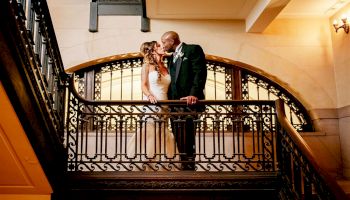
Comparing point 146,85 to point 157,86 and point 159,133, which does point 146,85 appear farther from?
point 159,133

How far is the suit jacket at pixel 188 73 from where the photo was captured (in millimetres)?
4621

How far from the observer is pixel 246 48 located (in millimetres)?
6793

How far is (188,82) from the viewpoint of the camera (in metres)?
4.65

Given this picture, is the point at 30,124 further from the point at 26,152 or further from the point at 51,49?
the point at 51,49

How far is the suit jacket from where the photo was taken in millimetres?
4621

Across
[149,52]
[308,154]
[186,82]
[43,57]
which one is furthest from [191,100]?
[43,57]

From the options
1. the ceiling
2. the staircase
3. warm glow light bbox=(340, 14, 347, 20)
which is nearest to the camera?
the staircase

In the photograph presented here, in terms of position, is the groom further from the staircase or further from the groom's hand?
the staircase

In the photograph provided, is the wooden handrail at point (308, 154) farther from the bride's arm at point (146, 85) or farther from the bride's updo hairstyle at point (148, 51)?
the bride's updo hairstyle at point (148, 51)

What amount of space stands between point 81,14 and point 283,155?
14.2 ft

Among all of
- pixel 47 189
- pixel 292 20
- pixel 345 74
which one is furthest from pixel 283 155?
pixel 292 20

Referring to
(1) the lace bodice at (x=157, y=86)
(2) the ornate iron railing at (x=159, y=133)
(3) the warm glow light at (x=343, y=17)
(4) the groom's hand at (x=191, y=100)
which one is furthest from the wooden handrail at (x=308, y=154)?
(3) the warm glow light at (x=343, y=17)

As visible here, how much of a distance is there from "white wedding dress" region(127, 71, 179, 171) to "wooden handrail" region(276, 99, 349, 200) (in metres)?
1.19

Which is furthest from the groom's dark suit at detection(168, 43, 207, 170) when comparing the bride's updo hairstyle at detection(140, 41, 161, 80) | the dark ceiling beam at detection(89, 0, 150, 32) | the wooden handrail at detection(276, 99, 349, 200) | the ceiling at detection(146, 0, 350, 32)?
the dark ceiling beam at detection(89, 0, 150, 32)
